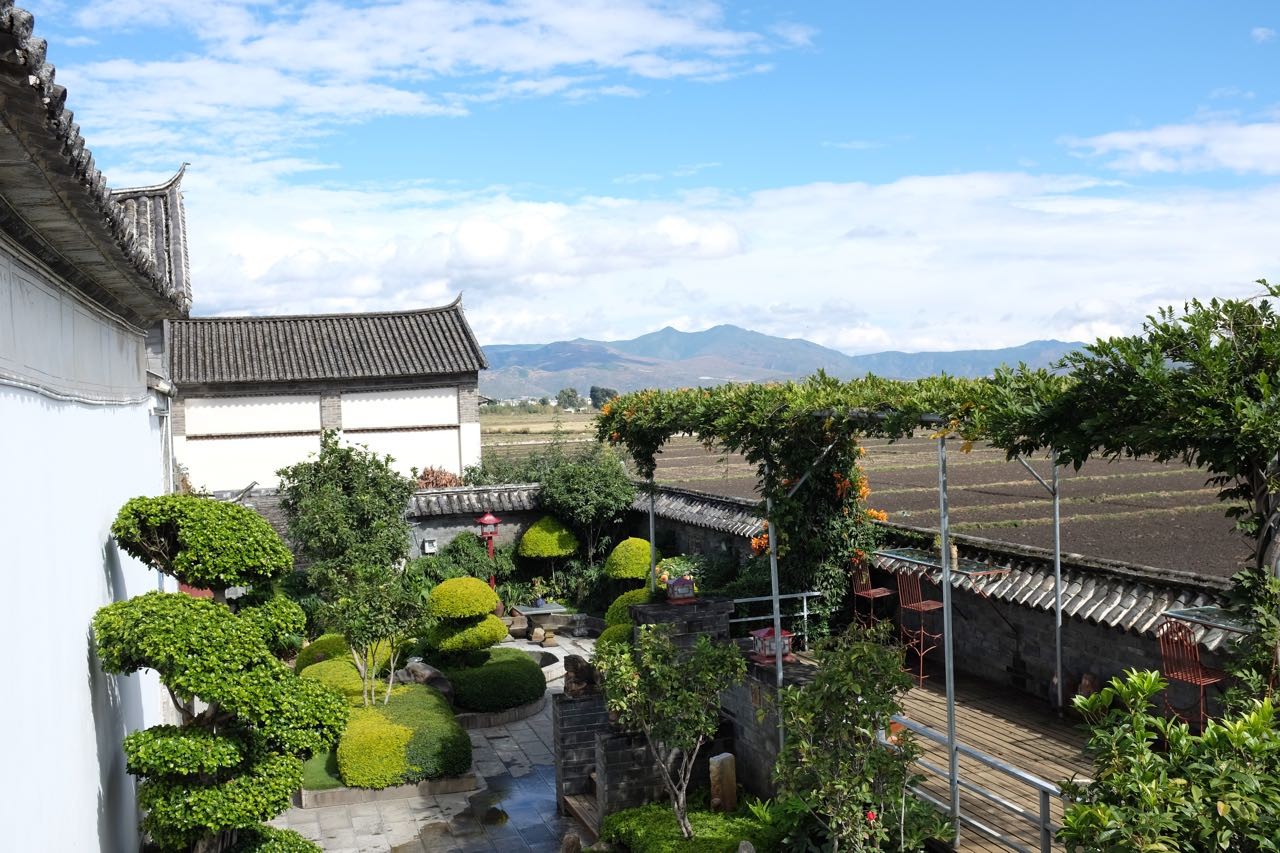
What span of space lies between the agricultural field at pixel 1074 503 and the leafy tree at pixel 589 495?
2.35 m

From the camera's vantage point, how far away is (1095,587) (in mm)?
11180

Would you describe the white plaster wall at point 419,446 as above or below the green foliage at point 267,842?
above

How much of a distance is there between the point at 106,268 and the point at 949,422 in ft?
20.4

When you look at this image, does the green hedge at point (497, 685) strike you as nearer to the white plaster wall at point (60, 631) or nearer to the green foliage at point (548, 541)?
the green foliage at point (548, 541)

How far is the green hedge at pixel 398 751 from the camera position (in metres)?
12.9

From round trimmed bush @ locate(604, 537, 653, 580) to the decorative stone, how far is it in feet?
30.8

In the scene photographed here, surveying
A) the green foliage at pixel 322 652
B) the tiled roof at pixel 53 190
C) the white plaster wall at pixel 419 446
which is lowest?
the green foliage at pixel 322 652

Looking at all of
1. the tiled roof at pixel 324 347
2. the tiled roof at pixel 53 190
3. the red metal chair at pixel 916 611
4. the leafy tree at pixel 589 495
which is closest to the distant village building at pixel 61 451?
the tiled roof at pixel 53 190

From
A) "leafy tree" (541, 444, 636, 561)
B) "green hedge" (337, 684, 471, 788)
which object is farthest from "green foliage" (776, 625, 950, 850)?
"leafy tree" (541, 444, 636, 561)

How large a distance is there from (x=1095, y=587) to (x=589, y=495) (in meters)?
12.3

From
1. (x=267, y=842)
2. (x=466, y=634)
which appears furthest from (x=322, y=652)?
(x=267, y=842)

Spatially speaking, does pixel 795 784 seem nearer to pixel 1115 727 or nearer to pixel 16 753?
pixel 1115 727

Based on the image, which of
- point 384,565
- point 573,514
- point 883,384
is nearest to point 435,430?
point 573,514

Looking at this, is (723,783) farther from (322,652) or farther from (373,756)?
(322,652)
